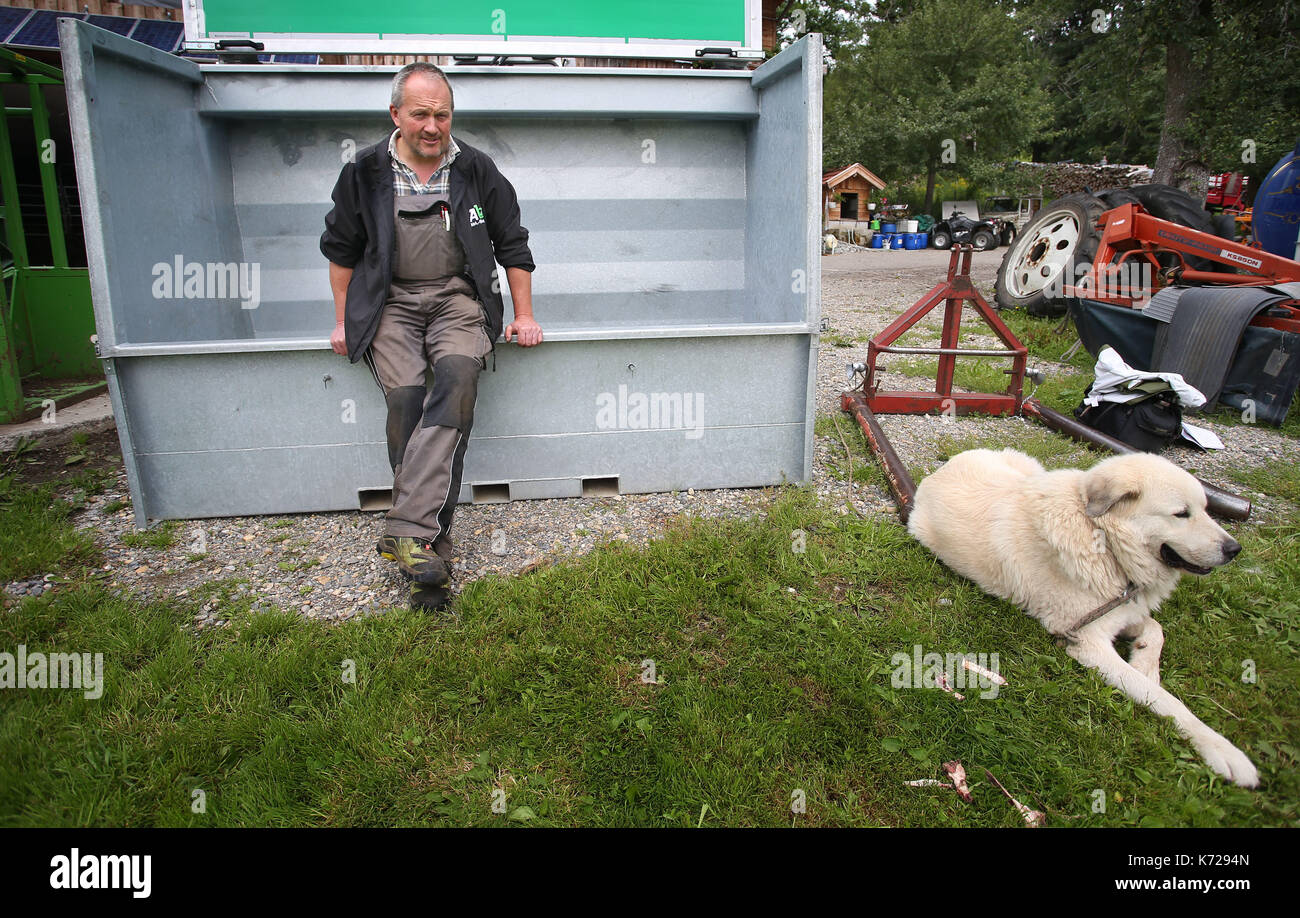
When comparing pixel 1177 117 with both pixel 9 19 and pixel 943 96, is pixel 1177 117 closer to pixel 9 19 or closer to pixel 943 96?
pixel 9 19

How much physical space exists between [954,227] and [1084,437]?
2275 cm

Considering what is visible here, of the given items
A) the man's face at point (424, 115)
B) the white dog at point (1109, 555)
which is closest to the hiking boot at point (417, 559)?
the man's face at point (424, 115)

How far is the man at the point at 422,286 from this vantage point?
9.39 feet

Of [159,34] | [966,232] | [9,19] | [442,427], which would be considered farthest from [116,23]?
[966,232]

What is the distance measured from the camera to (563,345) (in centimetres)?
361

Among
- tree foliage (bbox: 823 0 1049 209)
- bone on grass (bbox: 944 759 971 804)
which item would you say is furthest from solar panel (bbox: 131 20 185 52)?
tree foliage (bbox: 823 0 1049 209)

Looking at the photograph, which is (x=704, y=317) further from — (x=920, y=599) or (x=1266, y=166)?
(x=1266, y=166)

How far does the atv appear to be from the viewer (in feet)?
78.1

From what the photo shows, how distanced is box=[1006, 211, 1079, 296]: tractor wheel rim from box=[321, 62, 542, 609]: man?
6767 mm

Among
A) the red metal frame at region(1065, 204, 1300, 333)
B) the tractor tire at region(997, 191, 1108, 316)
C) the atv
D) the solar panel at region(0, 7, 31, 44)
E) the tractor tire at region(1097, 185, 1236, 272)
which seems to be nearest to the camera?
the red metal frame at region(1065, 204, 1300, 333)

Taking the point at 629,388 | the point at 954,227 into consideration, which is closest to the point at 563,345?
the point at 629,388

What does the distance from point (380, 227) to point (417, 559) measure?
147cm

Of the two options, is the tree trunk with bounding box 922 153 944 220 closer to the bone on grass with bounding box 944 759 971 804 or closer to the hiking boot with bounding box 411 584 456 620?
the hiking boot with bounding box 411 584 456 620

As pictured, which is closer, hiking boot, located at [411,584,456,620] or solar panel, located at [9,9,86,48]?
hiking boot, located at [411,584,456,620]
